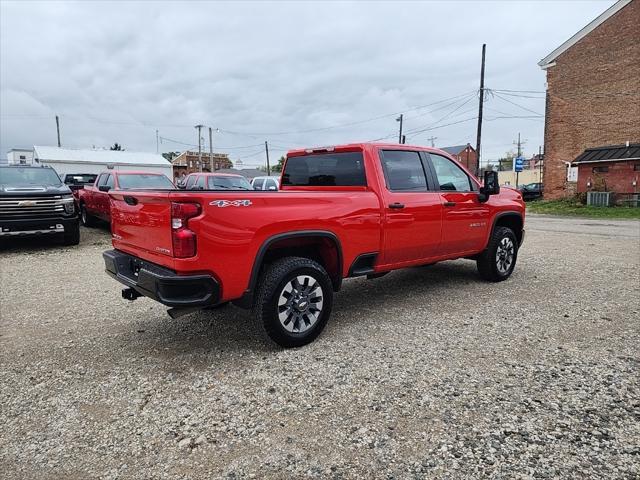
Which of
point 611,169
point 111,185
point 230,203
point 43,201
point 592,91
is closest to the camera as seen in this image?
point 230,203

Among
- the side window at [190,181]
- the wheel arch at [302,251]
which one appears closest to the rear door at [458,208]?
the wheel arch at [302,251]

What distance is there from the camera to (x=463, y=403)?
10.0 ft

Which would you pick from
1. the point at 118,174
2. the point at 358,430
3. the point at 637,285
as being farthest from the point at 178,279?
the point at 118,174

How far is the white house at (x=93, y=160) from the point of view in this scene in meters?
39.4

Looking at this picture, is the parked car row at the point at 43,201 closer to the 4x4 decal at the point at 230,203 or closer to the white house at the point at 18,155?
the 4x4 decal at the point at 230,203

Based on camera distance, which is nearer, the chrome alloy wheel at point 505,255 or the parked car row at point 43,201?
the chrome alloy wheel at point 505,255

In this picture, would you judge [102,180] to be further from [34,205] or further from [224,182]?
[34,205]

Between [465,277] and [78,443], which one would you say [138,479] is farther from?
[465,277]

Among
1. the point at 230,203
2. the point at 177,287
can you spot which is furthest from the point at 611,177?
the point at 177,287

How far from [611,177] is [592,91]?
230 inches

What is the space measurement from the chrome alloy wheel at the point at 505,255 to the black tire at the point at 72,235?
8.56 m

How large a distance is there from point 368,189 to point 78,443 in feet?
10.8

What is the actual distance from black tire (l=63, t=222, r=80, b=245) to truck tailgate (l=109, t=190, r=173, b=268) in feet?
20.4

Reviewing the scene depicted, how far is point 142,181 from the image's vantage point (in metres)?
11.9
